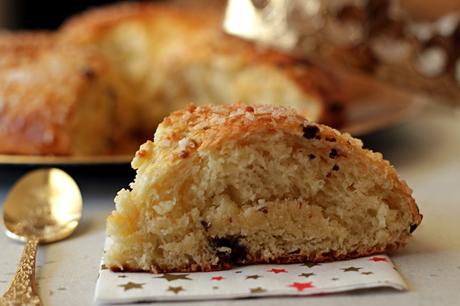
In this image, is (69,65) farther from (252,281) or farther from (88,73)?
(252,281)

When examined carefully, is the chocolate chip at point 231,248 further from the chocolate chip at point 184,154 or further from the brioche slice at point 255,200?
the chocolate chip at point 184,154

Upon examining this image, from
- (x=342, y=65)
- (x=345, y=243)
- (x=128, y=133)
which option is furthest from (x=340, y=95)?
(x=345, y=243)

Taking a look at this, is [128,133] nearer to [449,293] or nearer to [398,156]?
[398,156]

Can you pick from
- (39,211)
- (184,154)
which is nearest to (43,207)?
(39,211)

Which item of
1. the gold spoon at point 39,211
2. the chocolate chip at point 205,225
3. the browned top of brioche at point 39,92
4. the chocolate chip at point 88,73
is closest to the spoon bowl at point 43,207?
the gold spoon at point 39,211

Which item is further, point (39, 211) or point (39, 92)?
point (39, 92)

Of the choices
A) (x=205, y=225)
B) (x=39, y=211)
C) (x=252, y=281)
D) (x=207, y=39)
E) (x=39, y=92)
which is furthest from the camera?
(x=207, y=39)

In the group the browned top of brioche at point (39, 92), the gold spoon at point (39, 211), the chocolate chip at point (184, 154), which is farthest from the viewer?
the browned top of brioche at point (39, 92)
